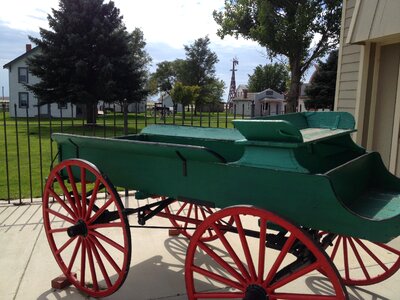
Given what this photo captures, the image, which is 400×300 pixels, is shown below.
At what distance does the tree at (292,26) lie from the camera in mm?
26172

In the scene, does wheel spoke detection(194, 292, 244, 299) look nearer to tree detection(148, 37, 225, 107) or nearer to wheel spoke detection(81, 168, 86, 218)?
wheel spoke detection(81, 168, 86, 218)

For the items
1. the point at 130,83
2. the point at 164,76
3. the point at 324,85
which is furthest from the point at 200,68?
the point at 130,83

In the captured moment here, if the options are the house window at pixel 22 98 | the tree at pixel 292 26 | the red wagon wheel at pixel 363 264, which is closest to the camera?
→ the red wagon wheel at pixel 363 264

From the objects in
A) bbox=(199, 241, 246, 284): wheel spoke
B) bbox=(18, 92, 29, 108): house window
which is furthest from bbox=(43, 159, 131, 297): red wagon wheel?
bbox=(18, 92, 29, 108): house window

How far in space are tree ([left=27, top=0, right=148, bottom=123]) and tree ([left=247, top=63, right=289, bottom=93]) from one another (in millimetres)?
52033

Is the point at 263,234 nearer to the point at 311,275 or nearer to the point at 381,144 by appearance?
the point at 311,275

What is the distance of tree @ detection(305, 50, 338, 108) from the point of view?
27.0m

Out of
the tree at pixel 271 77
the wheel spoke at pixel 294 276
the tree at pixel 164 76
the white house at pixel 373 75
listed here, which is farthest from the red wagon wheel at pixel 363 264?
the tree at pixel 271 77

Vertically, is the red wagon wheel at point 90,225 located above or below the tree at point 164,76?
below

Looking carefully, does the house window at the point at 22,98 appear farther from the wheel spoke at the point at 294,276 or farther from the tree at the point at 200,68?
the wheel spoke at the point at 294,276

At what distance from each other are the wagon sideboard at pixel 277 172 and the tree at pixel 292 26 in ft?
82.1

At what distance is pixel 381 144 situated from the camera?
512 centimetres

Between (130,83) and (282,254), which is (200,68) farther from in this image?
(282,254)

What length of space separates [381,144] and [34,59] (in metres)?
21.1
